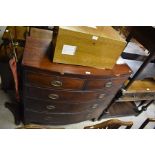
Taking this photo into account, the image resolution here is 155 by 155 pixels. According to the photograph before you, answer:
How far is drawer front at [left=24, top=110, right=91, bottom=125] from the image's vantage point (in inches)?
77.4

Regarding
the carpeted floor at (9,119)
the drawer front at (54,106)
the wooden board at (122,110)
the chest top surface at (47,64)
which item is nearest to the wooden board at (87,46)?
the chest top surface at (47,64)

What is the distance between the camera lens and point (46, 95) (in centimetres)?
166

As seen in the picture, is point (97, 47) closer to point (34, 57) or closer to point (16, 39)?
point (34, 57)

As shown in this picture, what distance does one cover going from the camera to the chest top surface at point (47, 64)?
4.69ft

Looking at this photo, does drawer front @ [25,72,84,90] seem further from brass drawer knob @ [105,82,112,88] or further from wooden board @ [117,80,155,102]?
wooden board @ [117,80,155,102]

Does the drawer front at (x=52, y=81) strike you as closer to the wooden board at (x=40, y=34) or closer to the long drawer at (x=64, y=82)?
the long drawer at (x=64, y=82)

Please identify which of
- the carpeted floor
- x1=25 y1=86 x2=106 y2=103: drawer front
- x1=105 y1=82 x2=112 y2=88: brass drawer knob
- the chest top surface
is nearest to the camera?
the chest top surface

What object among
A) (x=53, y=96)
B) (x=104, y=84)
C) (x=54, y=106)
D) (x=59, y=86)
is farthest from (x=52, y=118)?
(x=104, y=84)

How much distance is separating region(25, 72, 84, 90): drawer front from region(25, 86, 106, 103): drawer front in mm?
71

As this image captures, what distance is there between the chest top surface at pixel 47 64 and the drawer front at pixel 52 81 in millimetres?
75

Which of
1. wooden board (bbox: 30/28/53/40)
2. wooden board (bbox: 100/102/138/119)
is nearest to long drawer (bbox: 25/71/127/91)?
wooden board (bbox: 30/28/53/40)

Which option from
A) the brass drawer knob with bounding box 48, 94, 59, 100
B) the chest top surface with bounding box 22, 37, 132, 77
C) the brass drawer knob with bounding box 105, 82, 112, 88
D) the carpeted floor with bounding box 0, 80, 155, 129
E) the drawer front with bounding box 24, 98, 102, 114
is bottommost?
the carpeted floor with bounding box 0, 80, 155, 129
